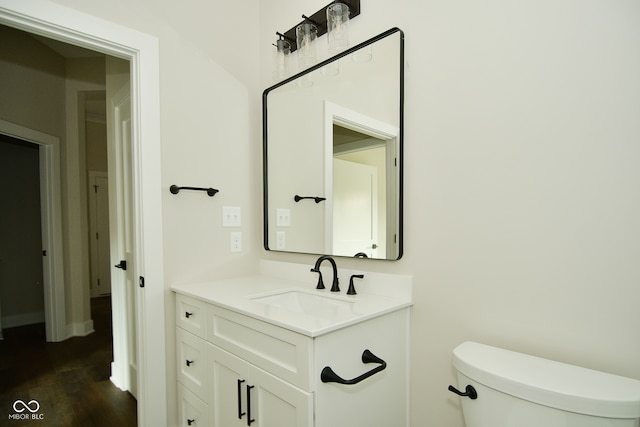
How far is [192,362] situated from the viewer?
159 centimetres

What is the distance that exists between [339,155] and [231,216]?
30.3 inches

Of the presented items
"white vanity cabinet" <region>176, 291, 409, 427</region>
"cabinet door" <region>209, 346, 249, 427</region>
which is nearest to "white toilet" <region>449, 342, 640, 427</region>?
"white vanity cabinet" <region>176, 291, 409, 427</region>

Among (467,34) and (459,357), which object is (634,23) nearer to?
(467,34)

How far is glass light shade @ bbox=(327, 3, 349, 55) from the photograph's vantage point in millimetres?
1504

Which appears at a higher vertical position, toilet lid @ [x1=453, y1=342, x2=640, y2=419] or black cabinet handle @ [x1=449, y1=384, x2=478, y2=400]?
toilet lid @ [x1=453, y1=342, x2=640, y2=419]

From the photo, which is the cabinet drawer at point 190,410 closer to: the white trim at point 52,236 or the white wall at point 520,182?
the white wall at point 520,182

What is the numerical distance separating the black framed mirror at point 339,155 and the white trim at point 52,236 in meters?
2.68

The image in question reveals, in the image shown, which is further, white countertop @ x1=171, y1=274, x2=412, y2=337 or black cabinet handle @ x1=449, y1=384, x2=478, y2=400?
white countertop @ x1=171, y1=274, x2=412, y2=337

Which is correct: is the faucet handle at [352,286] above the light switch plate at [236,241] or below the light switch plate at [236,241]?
below

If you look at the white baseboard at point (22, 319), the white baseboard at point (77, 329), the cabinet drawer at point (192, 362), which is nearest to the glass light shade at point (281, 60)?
the cabinet drawer at point (192, 362)

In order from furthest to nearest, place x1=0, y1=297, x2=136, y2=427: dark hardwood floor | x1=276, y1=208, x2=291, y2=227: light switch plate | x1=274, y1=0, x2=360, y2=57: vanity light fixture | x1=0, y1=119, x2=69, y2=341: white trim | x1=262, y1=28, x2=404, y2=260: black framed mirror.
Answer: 1. x1=0, y1=119, x2=69, y2=341: white trim
2. x1=0, y1=297, x2=136, y2=427: dark hardwood floor
3. x1=276, y1=208, x2=291, y2=227: light switch plate
4. x1=274, y1=0, x2=360, y2=57: vanity light fixture
5. x1=262, y1=28, x2=404, y2=260: black framed mirror

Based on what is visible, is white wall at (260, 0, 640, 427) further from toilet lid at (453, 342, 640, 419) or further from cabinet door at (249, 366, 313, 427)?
cabinet door at (249, 366, 313, 427)

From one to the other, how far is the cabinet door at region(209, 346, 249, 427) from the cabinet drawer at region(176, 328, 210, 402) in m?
0.08

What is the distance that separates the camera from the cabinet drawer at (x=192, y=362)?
1.49 metres
